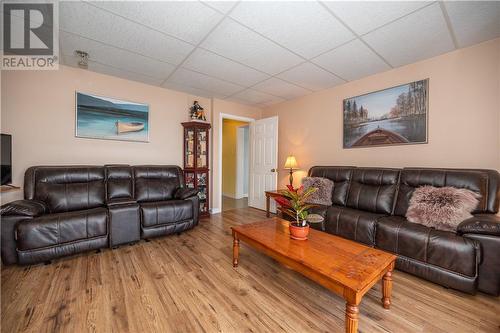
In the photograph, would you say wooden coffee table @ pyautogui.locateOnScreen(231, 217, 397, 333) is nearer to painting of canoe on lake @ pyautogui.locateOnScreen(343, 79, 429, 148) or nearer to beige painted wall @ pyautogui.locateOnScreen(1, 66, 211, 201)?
painting of canoe on lake @ pyautogui.locateOnScreen(343, 79, 429, 148)

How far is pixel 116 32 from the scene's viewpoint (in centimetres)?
210

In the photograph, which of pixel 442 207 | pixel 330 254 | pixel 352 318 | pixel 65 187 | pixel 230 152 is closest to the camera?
pixel 352 318

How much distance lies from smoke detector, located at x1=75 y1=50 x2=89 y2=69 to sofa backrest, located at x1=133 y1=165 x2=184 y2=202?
1.56 m

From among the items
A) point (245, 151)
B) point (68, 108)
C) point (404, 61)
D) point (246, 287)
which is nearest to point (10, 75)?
point (68, 108)

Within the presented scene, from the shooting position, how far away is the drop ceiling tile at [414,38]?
73.2 inches

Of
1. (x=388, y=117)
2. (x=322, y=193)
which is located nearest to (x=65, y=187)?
(x=322, y=193)

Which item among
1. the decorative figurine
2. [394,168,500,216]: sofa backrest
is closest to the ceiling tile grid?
the decorative figurine

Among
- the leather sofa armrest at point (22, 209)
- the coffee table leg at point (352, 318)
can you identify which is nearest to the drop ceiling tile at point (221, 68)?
the leather sofa armrest at point (22, 209)

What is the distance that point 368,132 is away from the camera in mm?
3145

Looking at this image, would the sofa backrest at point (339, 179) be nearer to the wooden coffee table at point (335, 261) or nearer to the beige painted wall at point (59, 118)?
the wooden coffee table at point (335, 261)

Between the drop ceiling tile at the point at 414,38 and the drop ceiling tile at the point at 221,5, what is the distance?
1.45 meters

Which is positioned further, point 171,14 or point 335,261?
point 171,14

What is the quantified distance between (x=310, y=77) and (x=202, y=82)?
180cm

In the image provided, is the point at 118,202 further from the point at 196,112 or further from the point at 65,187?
the point at 196,112
